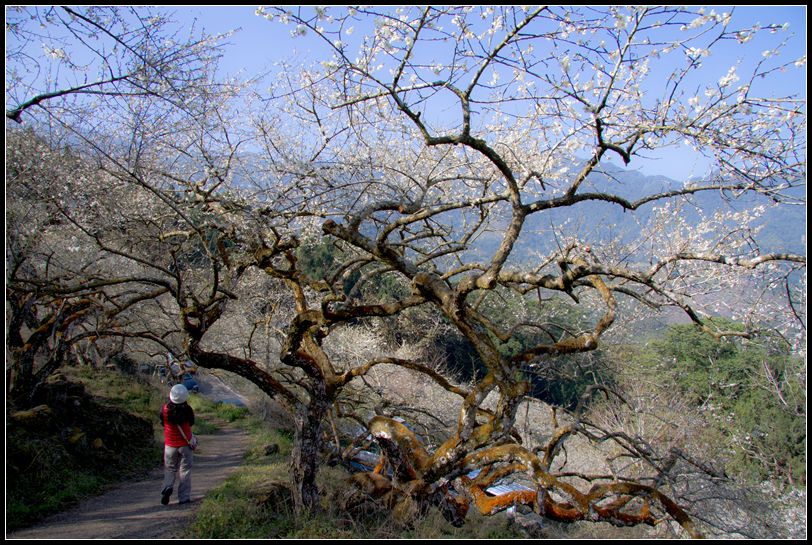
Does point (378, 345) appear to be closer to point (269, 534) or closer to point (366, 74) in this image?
point (269, 534)

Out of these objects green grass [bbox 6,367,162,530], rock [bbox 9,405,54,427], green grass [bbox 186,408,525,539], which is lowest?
green grass [bbox 186,408,525,539]

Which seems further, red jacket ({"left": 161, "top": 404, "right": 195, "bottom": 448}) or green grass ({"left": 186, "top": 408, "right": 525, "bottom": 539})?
red jacket ({"left": 161, "top": 404, "right": 195, "bottom": 448})

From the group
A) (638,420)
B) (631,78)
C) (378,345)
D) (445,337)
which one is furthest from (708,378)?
(631,78)

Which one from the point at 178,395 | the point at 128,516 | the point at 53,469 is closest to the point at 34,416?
the point at 53,469

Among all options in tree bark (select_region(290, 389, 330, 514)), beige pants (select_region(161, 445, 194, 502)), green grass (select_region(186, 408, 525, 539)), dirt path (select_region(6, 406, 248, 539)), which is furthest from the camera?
beige pants (select_region(161, 445, 194, 502))

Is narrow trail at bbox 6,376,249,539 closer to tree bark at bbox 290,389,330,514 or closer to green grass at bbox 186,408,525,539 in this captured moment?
green grass at bbox 186,408,525,539

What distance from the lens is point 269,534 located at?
15.8ft

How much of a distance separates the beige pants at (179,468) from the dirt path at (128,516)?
7.3 inches

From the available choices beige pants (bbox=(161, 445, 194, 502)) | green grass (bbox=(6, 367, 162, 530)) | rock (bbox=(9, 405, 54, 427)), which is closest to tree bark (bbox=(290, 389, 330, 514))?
beige pants (bbox=(161, 445, 194, 502))

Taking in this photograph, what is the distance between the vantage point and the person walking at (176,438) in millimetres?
6000

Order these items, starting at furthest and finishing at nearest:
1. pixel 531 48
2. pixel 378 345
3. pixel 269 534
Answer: pixel 378 345
pixel 269 534
pixel 531 48

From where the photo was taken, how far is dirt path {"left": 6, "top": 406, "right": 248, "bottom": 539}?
17.1ft

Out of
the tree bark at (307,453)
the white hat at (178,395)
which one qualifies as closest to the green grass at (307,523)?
the tree bark at (307,453)

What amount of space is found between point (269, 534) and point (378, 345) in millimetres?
15495
